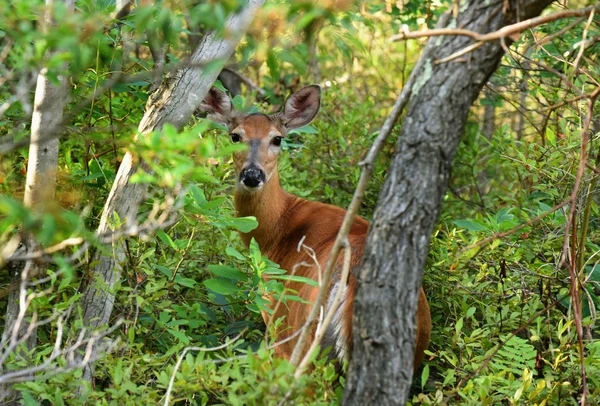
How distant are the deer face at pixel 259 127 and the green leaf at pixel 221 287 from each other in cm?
138

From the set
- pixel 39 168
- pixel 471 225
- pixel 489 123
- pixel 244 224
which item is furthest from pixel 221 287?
pixel 489 123

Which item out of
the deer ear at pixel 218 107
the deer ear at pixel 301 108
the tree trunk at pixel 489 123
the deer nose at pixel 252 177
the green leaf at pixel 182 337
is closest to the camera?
the green leaf at pixel 182 337

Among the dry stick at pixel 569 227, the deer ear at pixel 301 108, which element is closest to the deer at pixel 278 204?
the deer ear at pixel 301 108

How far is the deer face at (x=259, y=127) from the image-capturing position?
5195 millimetres

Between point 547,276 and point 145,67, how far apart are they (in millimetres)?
2576

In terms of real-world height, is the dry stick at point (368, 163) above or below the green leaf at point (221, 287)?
above

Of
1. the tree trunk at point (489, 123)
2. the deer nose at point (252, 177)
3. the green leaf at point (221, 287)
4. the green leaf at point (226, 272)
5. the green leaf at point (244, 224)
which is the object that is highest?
the tree trunk at point (489, 123)

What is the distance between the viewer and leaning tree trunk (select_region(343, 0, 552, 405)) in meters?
2.72

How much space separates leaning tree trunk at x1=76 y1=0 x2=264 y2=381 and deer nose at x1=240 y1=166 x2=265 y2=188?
1080 millimetres

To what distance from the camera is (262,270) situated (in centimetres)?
355

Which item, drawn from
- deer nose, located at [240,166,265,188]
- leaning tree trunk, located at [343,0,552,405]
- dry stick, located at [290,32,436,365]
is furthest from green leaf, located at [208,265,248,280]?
deer nose, located at [240,166,265,188]

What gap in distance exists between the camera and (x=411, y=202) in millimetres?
2719

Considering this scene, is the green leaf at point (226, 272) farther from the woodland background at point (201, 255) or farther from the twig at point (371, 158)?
the twig at point (371, 158)

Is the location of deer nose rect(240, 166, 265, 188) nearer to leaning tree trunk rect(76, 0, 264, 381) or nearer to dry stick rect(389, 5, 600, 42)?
leaning tree trunk rect(76, 0, 264, 381)
